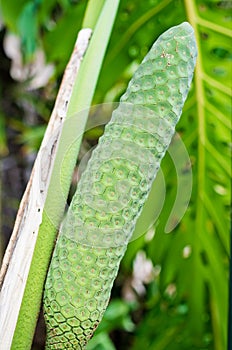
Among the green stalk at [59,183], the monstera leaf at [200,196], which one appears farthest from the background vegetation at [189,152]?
the green stalk at [59,183]

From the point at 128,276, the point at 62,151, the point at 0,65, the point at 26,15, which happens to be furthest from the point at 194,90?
the point at 128,276

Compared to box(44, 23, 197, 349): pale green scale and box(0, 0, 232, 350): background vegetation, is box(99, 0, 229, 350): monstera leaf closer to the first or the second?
box(0, 0, 232, 350): background vegetation

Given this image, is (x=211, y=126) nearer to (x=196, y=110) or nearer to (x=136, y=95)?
(x=196, y=110)

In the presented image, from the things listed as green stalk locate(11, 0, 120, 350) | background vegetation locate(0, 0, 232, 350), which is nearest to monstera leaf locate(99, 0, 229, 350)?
background vegetation locate(0, 0, 232, 350)

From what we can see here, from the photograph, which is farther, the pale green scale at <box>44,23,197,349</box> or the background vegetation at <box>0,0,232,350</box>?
the background vegetation at <box>0,0,232,350</box>

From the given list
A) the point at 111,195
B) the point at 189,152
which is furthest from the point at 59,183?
the point at 189,152

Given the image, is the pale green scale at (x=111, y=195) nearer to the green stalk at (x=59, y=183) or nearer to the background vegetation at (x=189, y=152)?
the green stalk at (x=59, y=183)
